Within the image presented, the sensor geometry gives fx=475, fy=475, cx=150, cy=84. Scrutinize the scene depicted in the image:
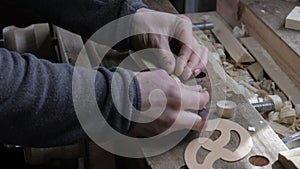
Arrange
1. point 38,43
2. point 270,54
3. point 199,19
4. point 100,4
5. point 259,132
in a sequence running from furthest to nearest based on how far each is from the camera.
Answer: point 199,19 → point 270,54 → point 38,43 → point 100,4 → point 259,132

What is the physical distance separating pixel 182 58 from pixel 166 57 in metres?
0.03

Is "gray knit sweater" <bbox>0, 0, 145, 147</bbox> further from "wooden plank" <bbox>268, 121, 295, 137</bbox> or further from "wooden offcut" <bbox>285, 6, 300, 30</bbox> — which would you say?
"wooden offcut" <bbox>285, 6, 300, 30</bbox>

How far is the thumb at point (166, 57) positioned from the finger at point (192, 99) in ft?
0.43

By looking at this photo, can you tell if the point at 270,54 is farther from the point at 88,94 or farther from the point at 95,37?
the point at 88,94

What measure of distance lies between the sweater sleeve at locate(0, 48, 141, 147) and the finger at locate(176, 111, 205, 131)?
0.26ft

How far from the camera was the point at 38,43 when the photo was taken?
3.82ft

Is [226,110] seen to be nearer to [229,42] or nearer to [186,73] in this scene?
[186,73]

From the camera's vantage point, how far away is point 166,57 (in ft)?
2.92

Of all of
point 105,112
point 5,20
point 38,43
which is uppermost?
point 105,112

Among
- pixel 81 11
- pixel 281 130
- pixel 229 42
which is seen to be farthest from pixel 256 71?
pixel 81 11

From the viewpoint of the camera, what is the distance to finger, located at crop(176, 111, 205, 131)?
0.73m

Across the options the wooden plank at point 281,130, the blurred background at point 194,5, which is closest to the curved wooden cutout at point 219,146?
the wooden plank at point 281,130

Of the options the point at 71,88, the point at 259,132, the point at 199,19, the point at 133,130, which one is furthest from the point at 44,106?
the point at 199,19

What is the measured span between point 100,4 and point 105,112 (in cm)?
34
